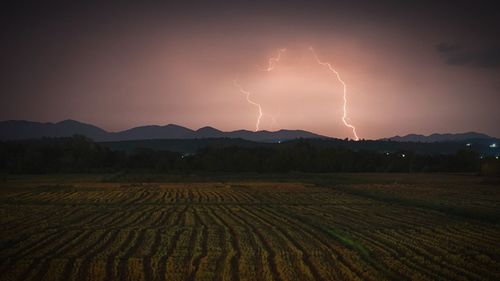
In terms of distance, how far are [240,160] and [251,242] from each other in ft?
→ 312

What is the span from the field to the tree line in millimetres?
77983

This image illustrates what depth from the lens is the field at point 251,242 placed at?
1461 cm

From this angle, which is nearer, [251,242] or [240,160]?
[251,242]

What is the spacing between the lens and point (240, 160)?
11475cm

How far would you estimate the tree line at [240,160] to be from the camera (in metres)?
110

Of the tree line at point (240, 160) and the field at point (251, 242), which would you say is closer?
the field at point (251, 242)

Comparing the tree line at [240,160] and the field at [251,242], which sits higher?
the tree line at [240,160]

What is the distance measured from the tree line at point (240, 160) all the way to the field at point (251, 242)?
78.0m

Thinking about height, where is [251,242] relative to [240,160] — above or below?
below

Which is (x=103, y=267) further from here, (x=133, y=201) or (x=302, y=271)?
(x=133, y=201)

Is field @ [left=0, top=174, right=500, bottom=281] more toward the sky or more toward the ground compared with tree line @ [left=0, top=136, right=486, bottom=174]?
more toward the ground

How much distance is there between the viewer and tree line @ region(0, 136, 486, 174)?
362 feet

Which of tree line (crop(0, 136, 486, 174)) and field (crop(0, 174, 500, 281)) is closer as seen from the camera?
field (crop(0, 174, 500, 281))

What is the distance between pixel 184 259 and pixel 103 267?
2762 millimetres
